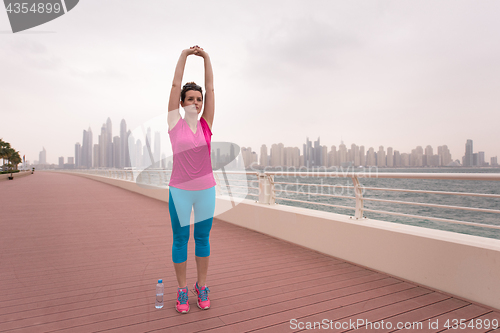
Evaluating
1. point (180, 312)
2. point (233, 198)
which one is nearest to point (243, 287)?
point (180, 312)

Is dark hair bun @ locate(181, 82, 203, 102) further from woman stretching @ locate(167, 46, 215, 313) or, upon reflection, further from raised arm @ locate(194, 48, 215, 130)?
raised arm @ locate(194, 48, 215, 130)

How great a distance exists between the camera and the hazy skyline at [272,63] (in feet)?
25.7

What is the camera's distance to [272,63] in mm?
24844

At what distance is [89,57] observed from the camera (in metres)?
14.9

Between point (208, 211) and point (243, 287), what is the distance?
3.42 ft

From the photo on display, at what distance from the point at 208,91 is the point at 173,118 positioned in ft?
1.28

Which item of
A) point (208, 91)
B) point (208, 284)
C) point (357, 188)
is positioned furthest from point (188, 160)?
point (357, 188)

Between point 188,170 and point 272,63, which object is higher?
point 272,63

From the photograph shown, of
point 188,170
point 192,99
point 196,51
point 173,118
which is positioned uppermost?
point 196,51

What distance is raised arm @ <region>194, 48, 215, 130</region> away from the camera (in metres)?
2.18

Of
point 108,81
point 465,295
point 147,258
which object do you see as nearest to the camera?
point 465,295

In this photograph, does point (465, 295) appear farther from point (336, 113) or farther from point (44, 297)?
point (336, 113)

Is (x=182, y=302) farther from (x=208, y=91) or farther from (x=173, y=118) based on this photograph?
(x=208, y=91)

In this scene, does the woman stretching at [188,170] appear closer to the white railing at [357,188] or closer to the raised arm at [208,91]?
the raised arm at [208,91]
